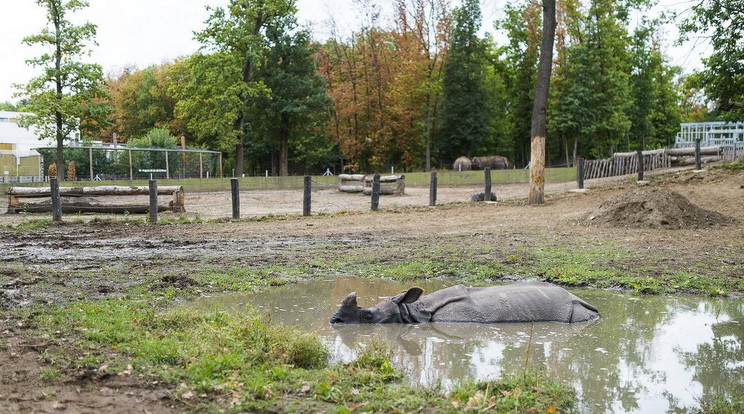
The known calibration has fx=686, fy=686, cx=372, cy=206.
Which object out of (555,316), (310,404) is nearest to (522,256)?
(555,316)

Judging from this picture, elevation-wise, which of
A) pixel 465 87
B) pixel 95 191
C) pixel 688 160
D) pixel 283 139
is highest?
pixel 465 87

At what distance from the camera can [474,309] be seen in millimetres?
6953

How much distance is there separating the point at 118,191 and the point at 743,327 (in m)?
17.3

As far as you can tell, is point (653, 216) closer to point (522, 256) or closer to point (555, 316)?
point (522, 256)

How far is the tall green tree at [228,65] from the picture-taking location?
3631 cm

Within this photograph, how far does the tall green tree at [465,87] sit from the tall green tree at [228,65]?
40.5 feet

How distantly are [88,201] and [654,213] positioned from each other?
15.1m

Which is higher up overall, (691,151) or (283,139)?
(283,139)

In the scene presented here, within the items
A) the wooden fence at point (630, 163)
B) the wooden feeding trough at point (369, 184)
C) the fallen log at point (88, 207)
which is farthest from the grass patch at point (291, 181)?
the fallen log at point (88, 207)

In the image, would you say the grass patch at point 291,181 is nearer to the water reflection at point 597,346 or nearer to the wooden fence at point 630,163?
the wooden fence at point 630,163

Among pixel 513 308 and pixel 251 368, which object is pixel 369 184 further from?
pixel 251 368

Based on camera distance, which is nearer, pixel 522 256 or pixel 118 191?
pixel 522 256

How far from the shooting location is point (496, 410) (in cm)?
422

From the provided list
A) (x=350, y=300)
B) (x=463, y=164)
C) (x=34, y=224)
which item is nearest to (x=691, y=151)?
(x=463, y=164)
